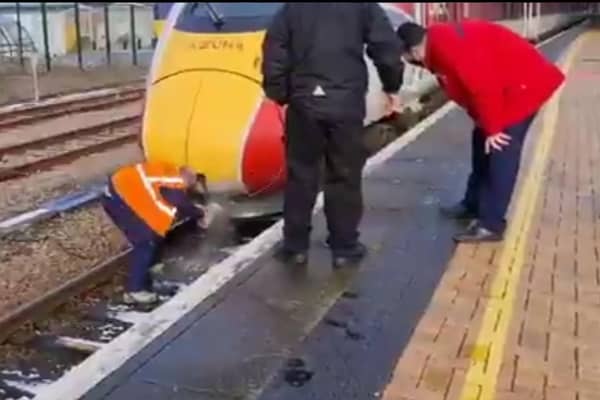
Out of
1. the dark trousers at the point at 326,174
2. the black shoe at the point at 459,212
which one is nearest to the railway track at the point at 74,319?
the dark trousers at the point at 326,174

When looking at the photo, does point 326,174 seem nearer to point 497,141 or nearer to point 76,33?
point 497,141

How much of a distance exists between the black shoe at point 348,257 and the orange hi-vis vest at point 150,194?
114 centimetres

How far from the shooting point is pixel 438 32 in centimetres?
589

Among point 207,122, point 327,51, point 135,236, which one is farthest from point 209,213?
point 327,51

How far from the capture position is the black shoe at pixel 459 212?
23.3 ft

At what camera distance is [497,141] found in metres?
6.14

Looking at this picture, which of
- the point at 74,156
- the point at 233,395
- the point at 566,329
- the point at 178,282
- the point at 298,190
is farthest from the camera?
the point at 74,156

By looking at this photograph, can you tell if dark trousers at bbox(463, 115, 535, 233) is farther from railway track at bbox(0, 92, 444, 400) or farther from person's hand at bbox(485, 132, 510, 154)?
railway track at bbox(0, 92, 444, 400)

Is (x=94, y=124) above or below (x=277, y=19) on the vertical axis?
below

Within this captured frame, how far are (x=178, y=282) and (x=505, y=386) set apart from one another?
357 cm

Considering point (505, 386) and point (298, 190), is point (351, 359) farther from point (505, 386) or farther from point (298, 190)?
point (298, 190)

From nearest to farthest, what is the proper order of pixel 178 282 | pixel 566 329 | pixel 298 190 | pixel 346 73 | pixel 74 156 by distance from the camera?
pixel 566 329
pixel 346 73
pixel 298 190
pixel 178 282
pixel 74 156

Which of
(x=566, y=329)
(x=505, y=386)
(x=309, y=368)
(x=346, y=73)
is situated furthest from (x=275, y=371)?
(x=346, y=73)

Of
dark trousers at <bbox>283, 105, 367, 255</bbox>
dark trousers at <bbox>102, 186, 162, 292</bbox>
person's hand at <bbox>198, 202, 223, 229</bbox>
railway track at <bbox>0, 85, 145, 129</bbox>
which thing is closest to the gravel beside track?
dark trousers at <bbox>102, 186, 162, 292</bbox>
